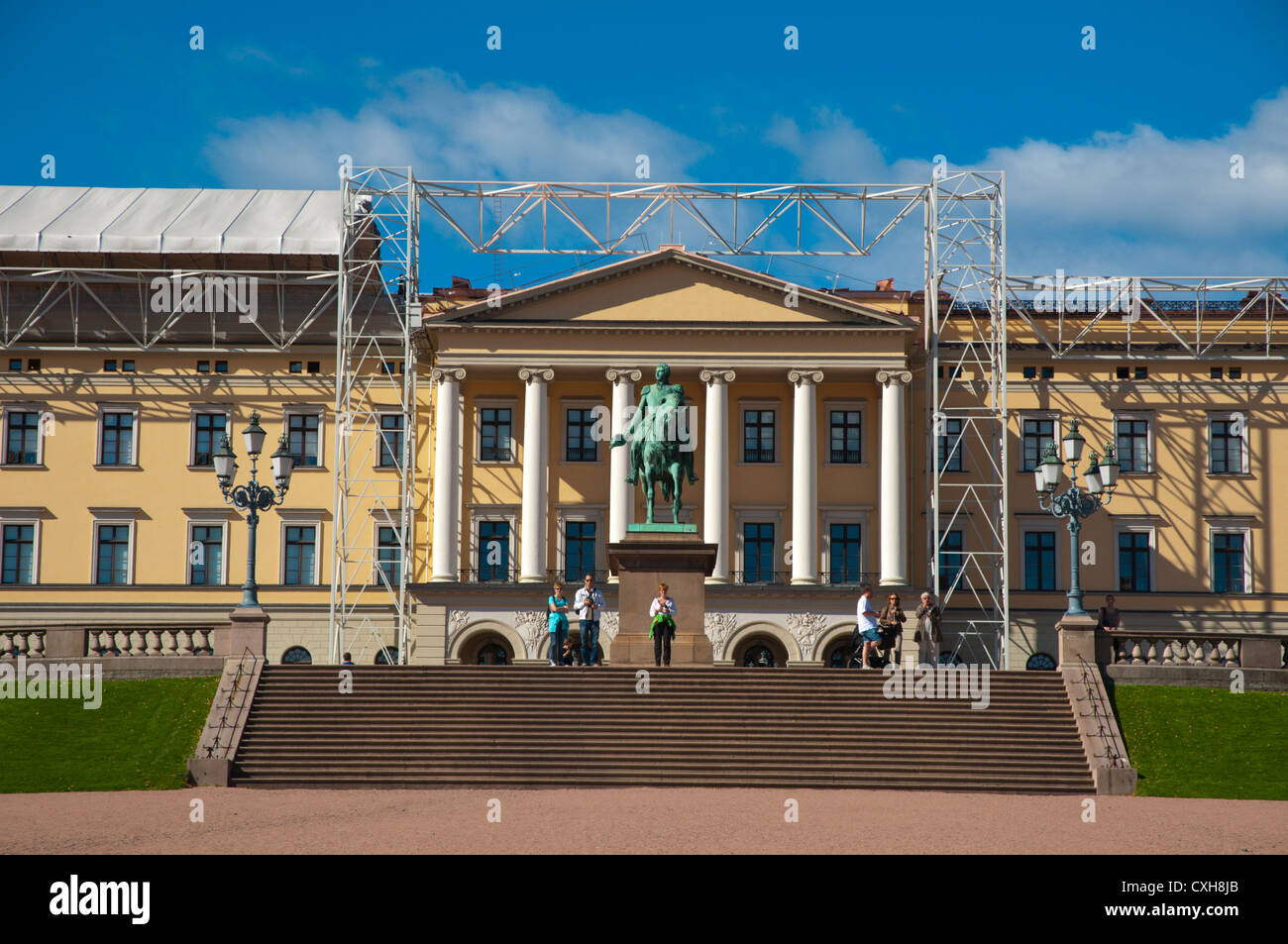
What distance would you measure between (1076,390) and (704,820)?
129 feet

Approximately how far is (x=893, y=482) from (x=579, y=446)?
11301 mm

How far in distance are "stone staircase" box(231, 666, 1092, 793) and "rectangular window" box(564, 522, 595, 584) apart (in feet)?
78.9

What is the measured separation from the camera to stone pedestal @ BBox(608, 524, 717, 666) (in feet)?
119

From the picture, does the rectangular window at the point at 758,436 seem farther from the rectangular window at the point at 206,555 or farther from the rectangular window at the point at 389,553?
the rectangular window at the point at 206,555

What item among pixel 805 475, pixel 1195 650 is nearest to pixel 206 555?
pixel 805 475

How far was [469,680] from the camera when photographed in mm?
32781

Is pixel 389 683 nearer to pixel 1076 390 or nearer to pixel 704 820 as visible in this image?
pixel 704 820

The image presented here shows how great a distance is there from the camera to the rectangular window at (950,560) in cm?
5728

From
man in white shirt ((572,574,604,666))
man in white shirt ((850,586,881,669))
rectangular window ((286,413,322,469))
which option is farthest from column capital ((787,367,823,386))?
man in white shirt ((572,574,604,666))

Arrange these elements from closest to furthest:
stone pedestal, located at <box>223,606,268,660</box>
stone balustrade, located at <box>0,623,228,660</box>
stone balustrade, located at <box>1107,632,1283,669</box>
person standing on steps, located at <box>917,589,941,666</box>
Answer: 1. stone pedestal, located at <box>223,606,268,660</box>
2. stone balustrade, located at <box>0,623,228,660</box>
3. stone balustrade, located at <box>1107,632,1283,669</box>
4. person standing on steps, located at <box>917,589,941,666</box>

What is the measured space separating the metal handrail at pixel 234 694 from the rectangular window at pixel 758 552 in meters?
26.7

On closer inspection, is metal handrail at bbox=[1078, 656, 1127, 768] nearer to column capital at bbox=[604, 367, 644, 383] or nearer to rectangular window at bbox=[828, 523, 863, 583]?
rectangular window at bbox=[828, 523, 863, 583]

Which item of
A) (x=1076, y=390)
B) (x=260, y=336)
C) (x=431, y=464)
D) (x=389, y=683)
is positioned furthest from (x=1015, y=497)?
(x=389, y=683)

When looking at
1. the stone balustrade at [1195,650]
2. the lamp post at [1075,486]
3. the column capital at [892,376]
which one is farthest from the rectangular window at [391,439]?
the stone balustrade at [1195,650]
